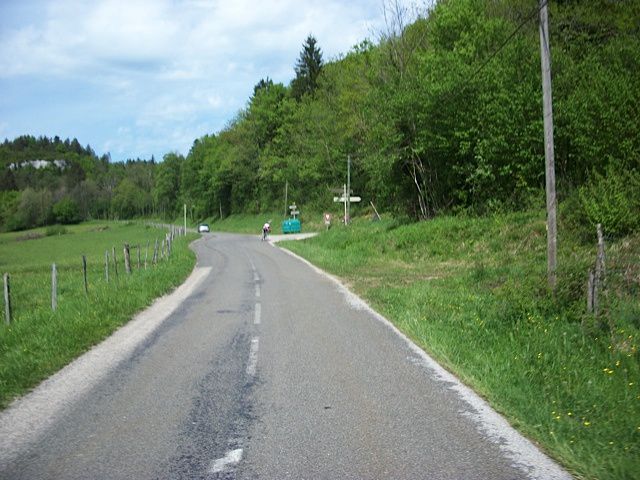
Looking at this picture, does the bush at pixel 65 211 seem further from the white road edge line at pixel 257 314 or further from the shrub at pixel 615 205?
the shrub at pixel 615 205

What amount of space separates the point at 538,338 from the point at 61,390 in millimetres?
6676

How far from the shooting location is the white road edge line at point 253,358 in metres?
7.29

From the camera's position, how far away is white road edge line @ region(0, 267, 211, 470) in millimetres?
5045

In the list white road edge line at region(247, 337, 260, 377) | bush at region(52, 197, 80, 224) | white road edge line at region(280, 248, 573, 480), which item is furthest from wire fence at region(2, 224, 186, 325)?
bush at region(52, 197, 80, 224)

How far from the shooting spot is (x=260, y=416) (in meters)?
5.48

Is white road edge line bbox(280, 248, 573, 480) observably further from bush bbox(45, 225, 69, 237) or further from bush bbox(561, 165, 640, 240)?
bush bbox(45, 225, 69, 237)

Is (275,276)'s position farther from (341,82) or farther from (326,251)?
(341,82)

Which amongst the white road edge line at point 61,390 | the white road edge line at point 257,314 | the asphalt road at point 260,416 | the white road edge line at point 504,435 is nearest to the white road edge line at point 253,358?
the asphalt road at point 260,416

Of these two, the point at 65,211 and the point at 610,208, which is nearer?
the point at 610,208

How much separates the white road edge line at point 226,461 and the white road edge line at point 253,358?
2533mm

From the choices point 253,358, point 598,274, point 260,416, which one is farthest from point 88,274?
point 598,274

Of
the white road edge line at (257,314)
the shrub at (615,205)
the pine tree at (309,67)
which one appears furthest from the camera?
the pine tree at (309,67)

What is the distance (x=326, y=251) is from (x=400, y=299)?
18.0m

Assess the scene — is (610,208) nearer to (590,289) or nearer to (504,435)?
(590,289)
